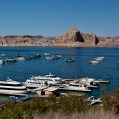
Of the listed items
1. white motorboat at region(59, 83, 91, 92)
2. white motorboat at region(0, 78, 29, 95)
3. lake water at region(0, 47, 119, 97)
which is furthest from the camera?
lake water at region(0, 47, 119, 97)

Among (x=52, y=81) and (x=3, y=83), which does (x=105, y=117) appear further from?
(x=52, y=81)

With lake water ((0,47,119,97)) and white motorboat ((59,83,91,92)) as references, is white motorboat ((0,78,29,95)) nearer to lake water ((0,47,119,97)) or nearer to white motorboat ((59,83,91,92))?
white motorboat ((59,83,91,92))

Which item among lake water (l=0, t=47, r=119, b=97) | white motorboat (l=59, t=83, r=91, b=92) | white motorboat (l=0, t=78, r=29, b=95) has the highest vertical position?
white motorboat (l=0, t=78, r=29, b=95)

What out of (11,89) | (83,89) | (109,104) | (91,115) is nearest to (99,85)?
(83,89)

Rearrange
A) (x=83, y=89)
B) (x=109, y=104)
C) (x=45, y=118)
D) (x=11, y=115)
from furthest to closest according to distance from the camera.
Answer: (x=83, y=89), (x=109, y=104), (x=45, y=118), (x=11, y=115)

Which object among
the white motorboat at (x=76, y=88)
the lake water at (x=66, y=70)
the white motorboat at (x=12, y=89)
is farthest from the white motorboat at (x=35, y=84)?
the lake water at (x=66, y=70)

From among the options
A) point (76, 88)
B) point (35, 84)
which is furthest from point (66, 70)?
point (76, 88)

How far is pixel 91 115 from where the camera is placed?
26.5 feet

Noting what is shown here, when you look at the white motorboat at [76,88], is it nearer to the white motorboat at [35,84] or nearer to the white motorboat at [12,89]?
the white motorboat at [35,84]

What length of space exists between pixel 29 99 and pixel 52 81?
509 inches

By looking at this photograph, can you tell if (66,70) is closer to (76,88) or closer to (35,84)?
(35,84)

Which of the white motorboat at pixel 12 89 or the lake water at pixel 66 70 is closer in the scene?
the white motorboat at pixel 12 89

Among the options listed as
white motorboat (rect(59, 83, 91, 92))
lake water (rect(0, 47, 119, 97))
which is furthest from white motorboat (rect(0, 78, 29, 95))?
lake water (rect(0, 47, 119, 97))

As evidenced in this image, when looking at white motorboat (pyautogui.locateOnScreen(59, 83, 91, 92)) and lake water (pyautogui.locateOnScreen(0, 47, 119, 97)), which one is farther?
lake water (pyautogui.locateOnScreen(0, 47, 119, 97))
